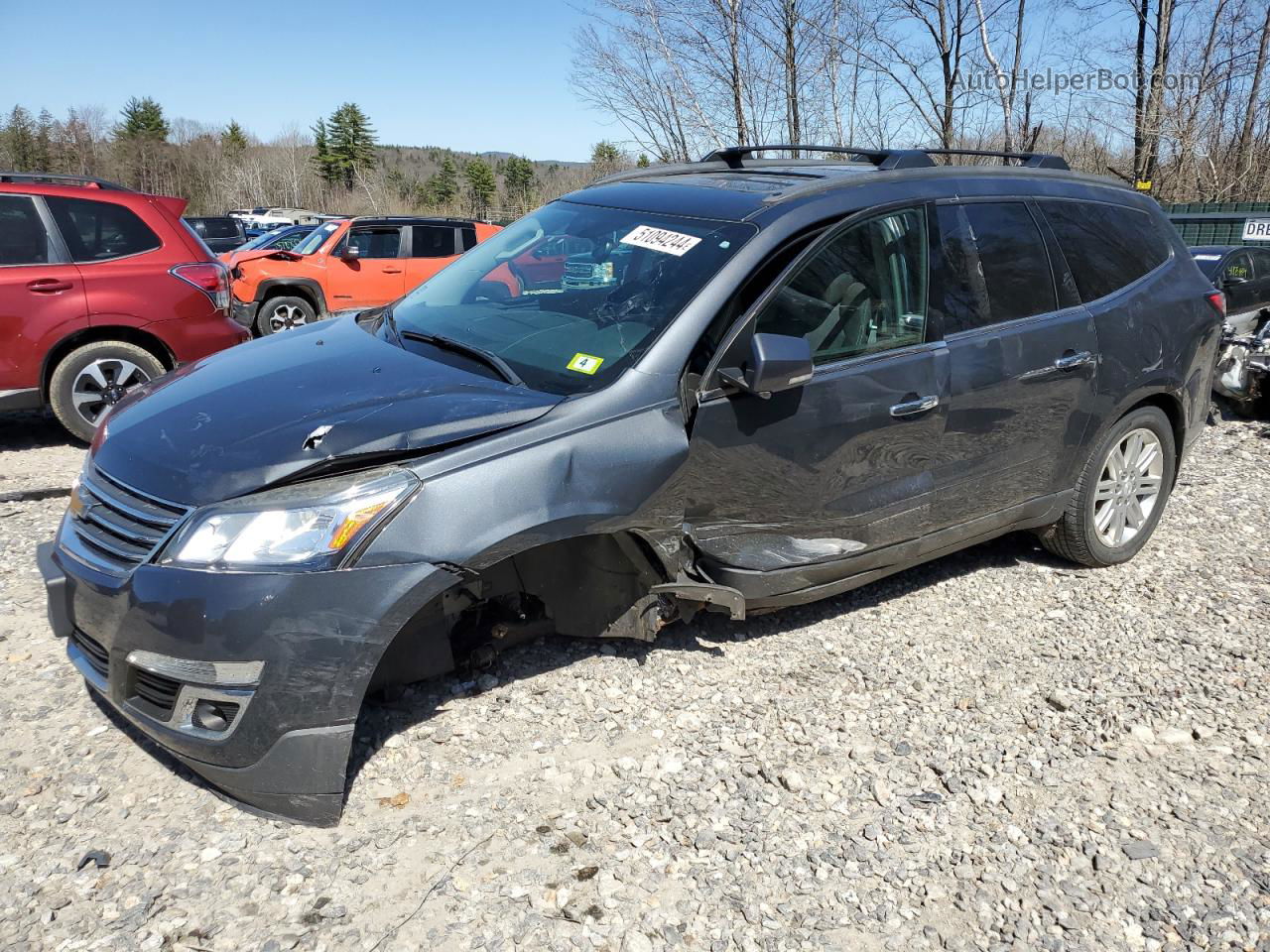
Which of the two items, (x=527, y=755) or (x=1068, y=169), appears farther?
(x=1068, y=169)

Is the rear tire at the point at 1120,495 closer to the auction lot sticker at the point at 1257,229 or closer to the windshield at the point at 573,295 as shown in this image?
the windshield at the point at 573,295

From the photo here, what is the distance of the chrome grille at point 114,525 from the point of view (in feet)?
9.39

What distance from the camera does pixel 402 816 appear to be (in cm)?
300

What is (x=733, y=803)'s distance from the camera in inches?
122

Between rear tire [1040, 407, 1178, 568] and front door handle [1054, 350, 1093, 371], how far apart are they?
47 cm

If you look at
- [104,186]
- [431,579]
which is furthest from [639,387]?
[104,186]

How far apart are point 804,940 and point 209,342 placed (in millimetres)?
6358

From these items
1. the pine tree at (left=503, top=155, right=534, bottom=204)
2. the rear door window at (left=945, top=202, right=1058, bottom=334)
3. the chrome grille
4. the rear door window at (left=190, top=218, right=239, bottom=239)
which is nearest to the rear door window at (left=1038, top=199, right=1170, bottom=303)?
the rear door window at (left=945, top=202, right=1058, bottom=334)

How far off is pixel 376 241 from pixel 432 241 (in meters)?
0.77

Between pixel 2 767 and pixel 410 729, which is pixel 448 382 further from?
pixel 2 767

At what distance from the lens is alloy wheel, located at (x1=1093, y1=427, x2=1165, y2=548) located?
15.8ft

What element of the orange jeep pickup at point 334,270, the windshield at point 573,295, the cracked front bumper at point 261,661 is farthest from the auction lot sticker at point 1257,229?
the cracked front bumper at point 261,661

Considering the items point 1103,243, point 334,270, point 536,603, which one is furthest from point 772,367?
point 334,270

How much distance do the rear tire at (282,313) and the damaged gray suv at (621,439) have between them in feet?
32.6
